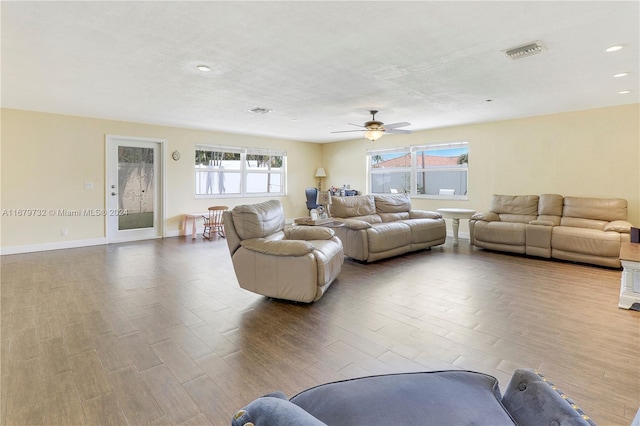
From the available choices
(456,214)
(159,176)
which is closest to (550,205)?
(456,214)

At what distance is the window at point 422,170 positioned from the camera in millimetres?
7121

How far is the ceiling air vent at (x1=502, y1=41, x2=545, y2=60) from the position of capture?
9.37ft

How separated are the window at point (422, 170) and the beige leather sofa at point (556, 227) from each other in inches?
48.9

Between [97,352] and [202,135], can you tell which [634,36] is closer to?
[97,352]

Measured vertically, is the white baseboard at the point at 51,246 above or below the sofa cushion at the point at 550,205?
below

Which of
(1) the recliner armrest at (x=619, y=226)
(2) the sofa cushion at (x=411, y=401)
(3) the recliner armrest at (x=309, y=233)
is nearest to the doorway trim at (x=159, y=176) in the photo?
(3) the recliner armrest at (x=309, y=233)

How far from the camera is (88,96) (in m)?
4.51

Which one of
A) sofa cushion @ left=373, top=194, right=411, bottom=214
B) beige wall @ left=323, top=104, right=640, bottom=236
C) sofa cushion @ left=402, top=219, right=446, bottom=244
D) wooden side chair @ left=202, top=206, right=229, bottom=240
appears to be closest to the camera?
beige wall @ left=323, top=104, right=640, bottom=236

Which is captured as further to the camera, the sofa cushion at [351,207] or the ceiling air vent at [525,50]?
the sofa cushion at [351,207]

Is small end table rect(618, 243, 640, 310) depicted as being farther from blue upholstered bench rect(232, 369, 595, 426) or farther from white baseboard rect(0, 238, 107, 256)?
white baseboard rect(0, 238, 107, 256)

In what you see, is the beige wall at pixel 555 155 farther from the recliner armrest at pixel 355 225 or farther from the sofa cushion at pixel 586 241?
the recliner armrest at pixel 355 225

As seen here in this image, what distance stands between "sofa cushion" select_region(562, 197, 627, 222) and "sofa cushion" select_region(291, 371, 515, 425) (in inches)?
216

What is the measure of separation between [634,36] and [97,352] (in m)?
4.94

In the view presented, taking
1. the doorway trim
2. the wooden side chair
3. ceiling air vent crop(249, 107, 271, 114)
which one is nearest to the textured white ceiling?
ceiling air vent crop(249, 107, 271, 114)
